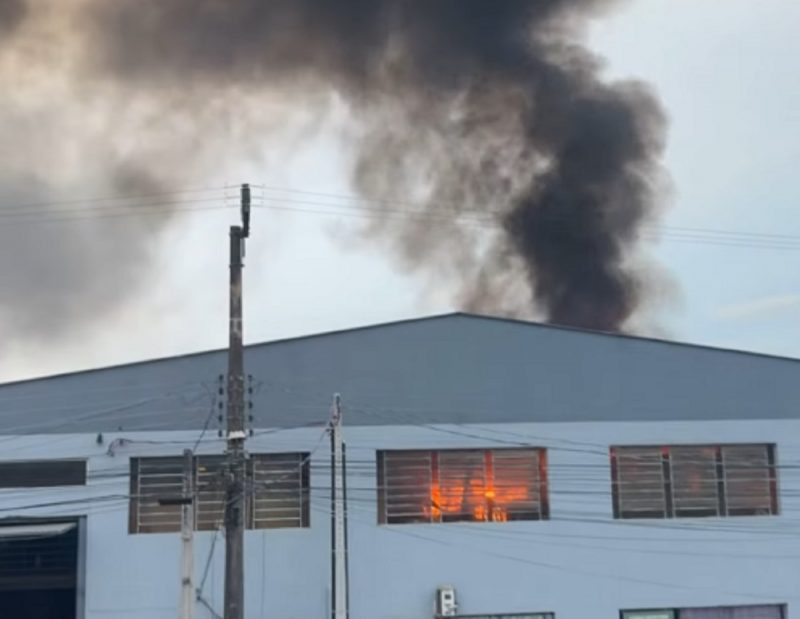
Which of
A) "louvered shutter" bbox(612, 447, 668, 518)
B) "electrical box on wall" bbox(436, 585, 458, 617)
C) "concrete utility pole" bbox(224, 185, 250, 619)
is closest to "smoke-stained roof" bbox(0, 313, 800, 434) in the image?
"louvered shutter" bbox(612, 447, 668, 518)

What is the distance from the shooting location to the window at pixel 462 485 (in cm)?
1830

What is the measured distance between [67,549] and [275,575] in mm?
3912

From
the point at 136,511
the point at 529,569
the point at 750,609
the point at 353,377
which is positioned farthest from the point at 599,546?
the point at 136,511

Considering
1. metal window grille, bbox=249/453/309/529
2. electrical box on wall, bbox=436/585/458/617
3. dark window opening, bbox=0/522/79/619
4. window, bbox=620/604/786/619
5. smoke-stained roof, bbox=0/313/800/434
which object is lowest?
window, bbox=620/604/786/619

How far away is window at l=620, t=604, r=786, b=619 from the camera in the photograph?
60.2ft

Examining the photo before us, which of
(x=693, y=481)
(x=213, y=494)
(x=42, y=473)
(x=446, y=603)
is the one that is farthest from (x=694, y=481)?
(x=42, y=473)

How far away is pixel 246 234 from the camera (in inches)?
558

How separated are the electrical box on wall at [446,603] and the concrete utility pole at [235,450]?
5050mm

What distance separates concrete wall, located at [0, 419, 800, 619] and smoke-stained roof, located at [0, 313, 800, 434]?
300 millimetres

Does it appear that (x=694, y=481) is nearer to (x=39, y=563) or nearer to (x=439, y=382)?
(x=439, y=382)

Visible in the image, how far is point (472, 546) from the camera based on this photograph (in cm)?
1806

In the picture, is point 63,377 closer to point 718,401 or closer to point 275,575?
point 275,575

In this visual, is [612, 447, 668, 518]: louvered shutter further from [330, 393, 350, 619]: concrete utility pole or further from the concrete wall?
[330, 393, 350, 619]: concrete utility pole

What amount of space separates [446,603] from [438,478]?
7.17 feet
